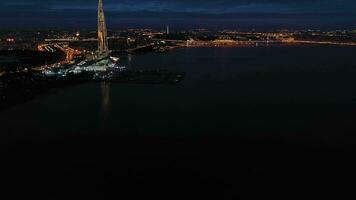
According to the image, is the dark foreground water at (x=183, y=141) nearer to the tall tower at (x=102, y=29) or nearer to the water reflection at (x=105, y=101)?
the water reflection at (x=105, y=101)


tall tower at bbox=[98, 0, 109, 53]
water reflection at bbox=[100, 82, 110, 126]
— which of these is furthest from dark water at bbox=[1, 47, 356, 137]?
tall tower at bbox=[98, 0, 109, 53]

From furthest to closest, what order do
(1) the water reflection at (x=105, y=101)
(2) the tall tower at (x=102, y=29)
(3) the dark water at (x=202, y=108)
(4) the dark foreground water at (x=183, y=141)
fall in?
(2) the tall tower at (x=102, y=29) < (1) the water reflection at (x=105, y=101) < (3) the dark water at (x=202, y=108) < (4) the dark foreground water at (x=183, y=141)

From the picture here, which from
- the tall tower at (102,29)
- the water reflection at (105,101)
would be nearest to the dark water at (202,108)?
the water reflection at (105,101)

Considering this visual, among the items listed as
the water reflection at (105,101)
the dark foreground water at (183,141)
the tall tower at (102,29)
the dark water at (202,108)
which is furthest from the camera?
the tall tower at (102,29)

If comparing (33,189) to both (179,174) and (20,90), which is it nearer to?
(179,174)

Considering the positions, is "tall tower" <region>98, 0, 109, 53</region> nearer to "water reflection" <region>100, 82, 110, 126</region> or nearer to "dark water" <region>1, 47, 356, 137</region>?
"water reflection" <region>100, 82, 110, 126</region>

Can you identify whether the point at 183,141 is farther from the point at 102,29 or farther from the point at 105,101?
the point at 102,29

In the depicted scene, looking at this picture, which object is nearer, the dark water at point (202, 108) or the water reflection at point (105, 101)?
the dark water at point (202, 108)

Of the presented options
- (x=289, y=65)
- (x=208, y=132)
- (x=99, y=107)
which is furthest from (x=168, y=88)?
(x=289, y=65)

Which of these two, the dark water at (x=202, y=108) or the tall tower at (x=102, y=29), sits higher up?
the tall tower at (x=102, y=29)
